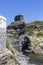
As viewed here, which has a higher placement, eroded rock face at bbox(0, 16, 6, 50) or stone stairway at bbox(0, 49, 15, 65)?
eroded rock face at bbox(0, 16, 6, 50)

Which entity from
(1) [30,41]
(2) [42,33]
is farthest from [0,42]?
(2) [42,33]

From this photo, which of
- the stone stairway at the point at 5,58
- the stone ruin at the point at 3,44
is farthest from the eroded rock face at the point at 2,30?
the stone stairway at the point at 5,58

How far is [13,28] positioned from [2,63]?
100536mm

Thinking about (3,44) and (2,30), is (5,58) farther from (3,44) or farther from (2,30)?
(2,30)

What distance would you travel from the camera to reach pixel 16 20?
12481 centimetres

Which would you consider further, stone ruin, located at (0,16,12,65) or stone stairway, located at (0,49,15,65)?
stone stairway, located at (0,49,15,65)

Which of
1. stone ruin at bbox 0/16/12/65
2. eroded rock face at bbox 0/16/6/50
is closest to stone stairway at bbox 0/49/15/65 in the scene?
stone ruin at bbox 0/16/12/65

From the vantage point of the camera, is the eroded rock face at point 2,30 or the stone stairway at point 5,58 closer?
the eroded rock face at point 2,30

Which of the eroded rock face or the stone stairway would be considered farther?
the stone stairway

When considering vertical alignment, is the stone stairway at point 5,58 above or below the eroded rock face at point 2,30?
below

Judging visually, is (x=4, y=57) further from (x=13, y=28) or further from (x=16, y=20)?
(x=16, y=20)

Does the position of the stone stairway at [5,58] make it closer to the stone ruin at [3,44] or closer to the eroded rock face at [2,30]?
the stone ruin at [3,44]

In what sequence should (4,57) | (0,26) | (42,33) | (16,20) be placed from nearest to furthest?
(0,26)
(4,57)
(42,33)
(16,20)

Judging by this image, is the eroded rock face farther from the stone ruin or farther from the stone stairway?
the stone stairway
